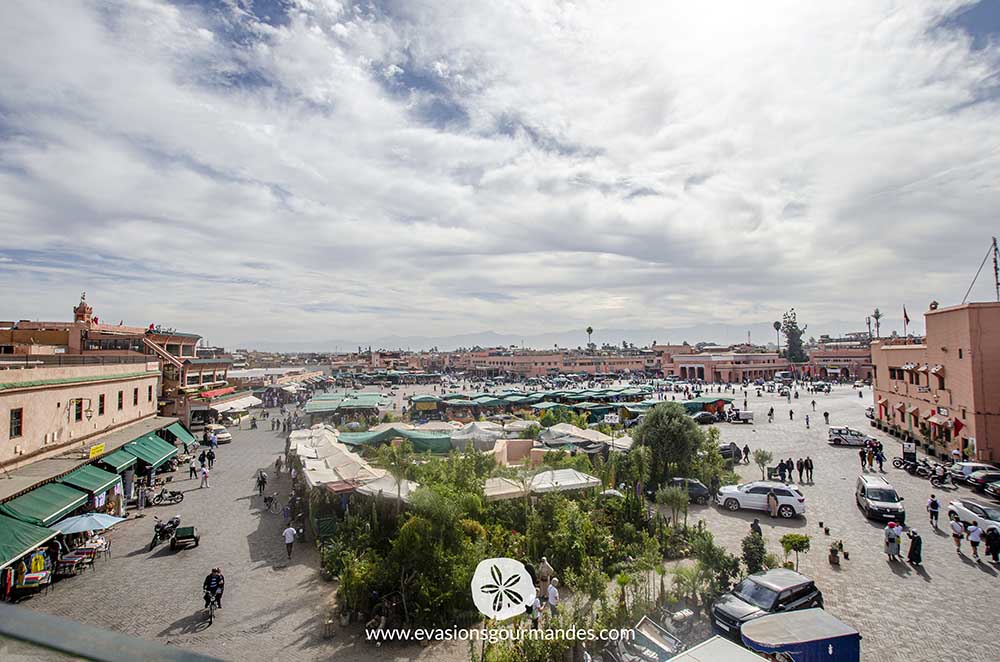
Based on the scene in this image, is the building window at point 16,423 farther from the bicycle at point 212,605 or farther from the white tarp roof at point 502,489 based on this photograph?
the white tarp roof at point 502,489

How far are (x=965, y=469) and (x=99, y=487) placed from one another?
29.4 metres

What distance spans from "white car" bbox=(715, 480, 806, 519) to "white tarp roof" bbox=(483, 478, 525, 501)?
7490mm

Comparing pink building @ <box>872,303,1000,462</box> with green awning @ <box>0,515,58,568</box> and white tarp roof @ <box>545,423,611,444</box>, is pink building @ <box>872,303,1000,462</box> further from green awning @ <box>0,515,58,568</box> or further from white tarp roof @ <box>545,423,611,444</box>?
green awning @ <box>0,515,58,568</box>

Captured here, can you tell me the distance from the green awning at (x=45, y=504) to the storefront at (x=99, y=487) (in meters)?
0.35

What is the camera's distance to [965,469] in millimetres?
19547

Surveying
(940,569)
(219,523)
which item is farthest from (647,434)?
(219,523)

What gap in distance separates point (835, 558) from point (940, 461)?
16.4 metres

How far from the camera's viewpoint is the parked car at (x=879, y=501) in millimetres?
15211

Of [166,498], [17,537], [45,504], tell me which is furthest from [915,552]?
[166,498]

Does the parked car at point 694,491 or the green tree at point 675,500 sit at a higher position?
the green tree at point 675,500

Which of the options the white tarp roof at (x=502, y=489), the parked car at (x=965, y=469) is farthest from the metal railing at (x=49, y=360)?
the parked car at (x=965, y=469)

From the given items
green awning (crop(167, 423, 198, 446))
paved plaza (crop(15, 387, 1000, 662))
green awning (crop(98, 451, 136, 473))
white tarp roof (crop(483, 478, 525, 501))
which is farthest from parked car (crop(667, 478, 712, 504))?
green awning (crop(167, 423, 198, 446))

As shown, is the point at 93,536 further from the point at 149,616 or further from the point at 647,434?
A: the point at 647,434

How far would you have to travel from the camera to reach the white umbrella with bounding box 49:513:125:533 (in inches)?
486
